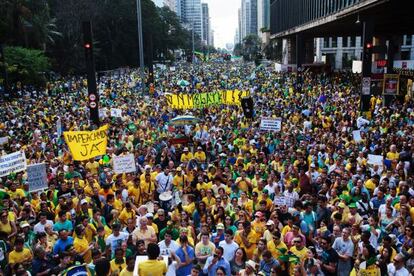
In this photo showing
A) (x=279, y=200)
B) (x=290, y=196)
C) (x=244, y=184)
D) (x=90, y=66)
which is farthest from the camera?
(x=90, y=66)

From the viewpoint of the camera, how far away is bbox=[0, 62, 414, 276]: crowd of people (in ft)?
23.9

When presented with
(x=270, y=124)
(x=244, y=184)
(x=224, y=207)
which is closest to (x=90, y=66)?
(x=270, y=124)

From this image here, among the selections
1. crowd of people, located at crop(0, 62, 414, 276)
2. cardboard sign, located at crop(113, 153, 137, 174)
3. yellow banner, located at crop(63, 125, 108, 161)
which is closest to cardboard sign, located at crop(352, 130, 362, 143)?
crowd of people, located at crop(0, 62, 414, 276)

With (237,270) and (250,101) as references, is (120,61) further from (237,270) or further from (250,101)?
(237,270)

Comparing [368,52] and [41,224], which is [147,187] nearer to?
[41,224]

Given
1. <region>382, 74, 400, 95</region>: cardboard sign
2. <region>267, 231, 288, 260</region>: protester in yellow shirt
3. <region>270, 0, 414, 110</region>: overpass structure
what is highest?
<region>270, 0, 414, 110</region>: overpass structure

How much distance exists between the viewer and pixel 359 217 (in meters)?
8.69

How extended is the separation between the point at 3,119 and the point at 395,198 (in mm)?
20642

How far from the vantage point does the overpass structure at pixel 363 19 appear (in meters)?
23.6

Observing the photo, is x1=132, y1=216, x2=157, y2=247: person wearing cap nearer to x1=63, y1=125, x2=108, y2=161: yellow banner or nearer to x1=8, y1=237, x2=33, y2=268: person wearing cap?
x1=8, y1=237, x2=33, y2=268: person wearing cap

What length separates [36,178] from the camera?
10.8m

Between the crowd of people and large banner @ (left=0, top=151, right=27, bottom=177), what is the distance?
0.99 feet

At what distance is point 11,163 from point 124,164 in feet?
8.47

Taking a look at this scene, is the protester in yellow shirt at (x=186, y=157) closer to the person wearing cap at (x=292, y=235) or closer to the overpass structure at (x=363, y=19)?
the person wearing cap at (x=292, y=235)
